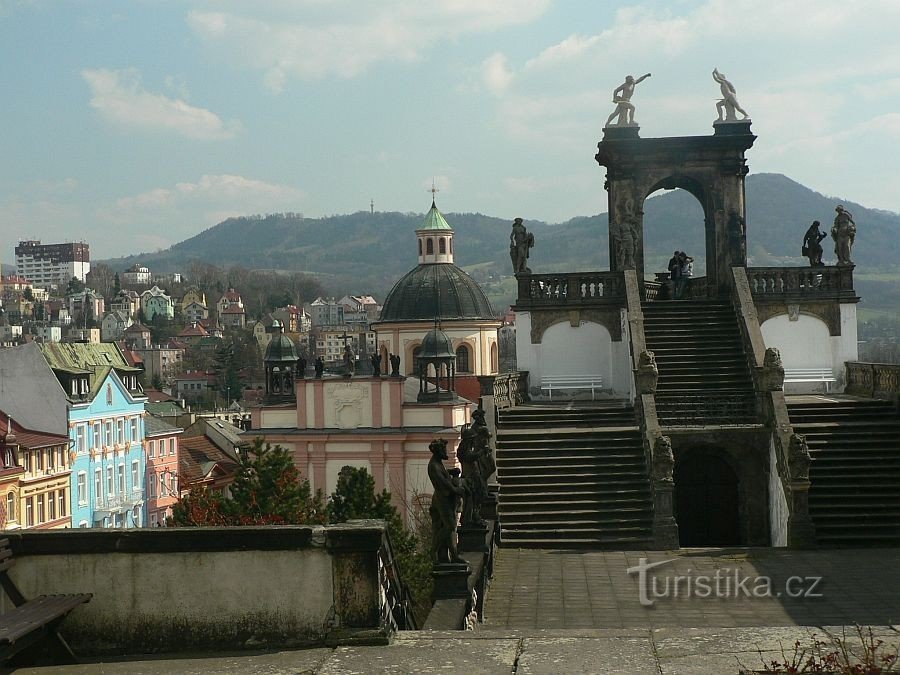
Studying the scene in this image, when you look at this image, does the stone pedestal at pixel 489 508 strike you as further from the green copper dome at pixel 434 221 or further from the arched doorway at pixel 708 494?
the green copper dome at pixel 434 221

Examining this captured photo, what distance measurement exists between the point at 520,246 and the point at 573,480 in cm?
960

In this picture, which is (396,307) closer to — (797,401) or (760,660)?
(797,401)

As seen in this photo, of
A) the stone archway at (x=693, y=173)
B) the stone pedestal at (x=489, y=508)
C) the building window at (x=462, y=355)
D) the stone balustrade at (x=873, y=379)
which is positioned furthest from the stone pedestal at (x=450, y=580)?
the building window at (x=462, y=355)

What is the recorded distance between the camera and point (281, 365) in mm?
76250

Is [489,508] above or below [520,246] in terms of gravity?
below

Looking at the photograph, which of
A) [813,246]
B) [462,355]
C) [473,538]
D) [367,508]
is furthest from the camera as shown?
[462,355]

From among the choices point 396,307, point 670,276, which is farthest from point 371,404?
point 670,276

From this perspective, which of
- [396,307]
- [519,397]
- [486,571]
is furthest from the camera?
[396,307]

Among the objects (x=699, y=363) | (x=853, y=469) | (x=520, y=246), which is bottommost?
(x=853, y=469)

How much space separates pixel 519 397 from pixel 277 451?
54.4 ft

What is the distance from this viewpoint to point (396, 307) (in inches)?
3408

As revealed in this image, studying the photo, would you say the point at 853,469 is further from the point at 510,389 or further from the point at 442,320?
the point at 442,320

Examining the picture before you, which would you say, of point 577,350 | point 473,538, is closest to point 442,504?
point 473,538

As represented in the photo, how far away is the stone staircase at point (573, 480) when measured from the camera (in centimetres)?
2189
